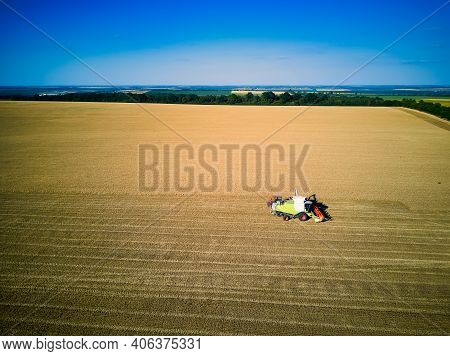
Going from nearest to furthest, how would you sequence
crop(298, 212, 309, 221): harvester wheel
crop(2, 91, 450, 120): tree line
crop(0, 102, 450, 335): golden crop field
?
crop(0, 102, 450, 335): golden crop field
crop(298, 212, 309, 221): harvester wheel
crop(2, 91, 450, 120): tree line

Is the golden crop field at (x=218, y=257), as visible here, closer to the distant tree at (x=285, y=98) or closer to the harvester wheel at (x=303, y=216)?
the harvester wheel at (x=303, y=216)

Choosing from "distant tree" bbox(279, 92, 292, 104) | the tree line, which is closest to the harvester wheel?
the tree line

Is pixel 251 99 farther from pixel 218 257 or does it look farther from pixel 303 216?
pixel 218 257

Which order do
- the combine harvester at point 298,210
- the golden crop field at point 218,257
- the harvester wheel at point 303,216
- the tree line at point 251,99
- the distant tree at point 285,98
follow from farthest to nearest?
1. the distant tree at point 285,98
2. the tree line at point 251,99
3. the harvester wheel at point 303,216
4. the combine harvester at point 298,210
5. the golden crop field at point 218,257

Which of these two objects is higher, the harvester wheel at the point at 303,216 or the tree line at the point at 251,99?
the tree line at the point at 251,99

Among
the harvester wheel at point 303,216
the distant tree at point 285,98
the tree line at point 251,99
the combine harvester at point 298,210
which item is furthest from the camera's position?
the distant tree at point 285,98

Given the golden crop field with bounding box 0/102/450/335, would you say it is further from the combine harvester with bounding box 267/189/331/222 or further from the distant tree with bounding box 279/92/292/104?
the distant tree with bounding box 279/92/292/104

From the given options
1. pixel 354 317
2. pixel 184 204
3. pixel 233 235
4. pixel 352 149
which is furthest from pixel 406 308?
pixel 352 149

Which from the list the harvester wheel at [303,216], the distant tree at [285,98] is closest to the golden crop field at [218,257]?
the harvester wheel at [303,216]

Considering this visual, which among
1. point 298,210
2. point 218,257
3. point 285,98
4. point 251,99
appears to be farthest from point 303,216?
point 251,99
